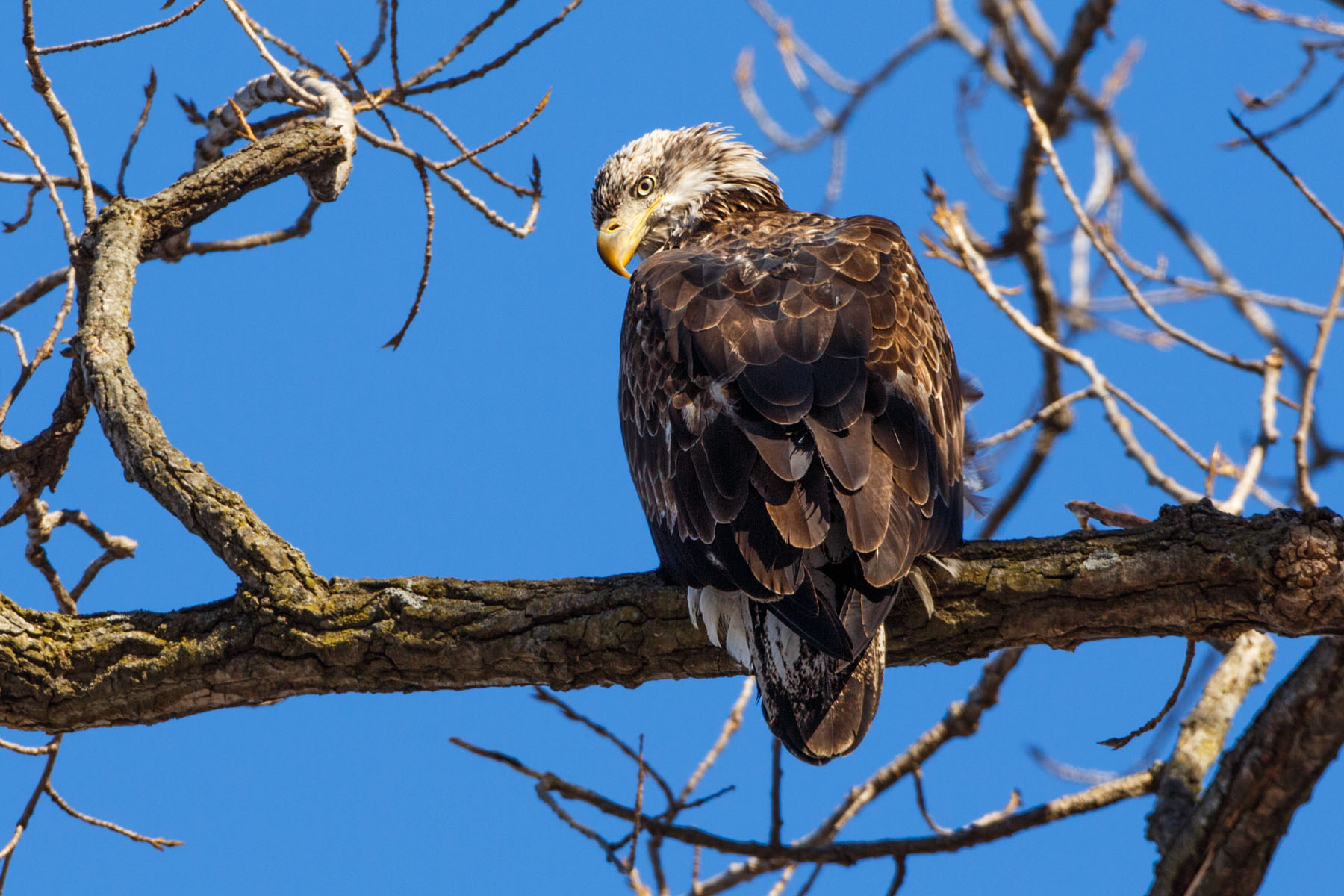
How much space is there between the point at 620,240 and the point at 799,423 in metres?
2.12

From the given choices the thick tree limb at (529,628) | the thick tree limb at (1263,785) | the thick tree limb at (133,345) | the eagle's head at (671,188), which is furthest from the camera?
the eagle's head at (671,188)

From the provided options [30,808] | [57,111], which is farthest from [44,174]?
[30,808]

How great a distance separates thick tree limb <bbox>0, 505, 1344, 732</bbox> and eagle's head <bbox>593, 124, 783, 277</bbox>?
2.19 m

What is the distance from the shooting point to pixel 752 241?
4301mm

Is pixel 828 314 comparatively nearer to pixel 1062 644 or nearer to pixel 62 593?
pixel 1062 644

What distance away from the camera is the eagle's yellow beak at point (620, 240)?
16.6 feet

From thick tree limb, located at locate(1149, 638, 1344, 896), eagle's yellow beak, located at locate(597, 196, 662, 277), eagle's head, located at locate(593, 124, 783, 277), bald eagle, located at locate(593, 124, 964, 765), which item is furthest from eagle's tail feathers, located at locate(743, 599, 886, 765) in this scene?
eagle's head, located at locate(593, 124, 783, 277)

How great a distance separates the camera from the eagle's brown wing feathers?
9.94 feet

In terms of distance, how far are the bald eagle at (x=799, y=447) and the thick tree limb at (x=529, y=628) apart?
151 millimetres

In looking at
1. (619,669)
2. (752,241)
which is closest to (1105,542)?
(619,669)

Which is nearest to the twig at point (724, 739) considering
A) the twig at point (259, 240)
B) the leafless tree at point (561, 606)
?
the leafless tree at point (561, 606)

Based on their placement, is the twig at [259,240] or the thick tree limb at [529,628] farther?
the twig at [259,240]

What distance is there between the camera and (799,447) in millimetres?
3191

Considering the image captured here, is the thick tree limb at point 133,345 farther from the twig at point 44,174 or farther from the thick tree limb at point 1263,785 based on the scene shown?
the thick tree limb at point 1263,785
